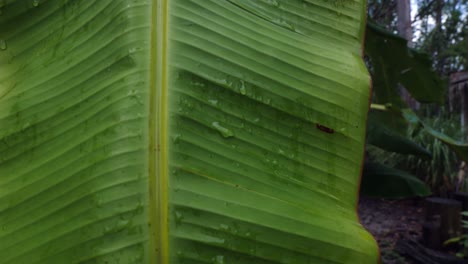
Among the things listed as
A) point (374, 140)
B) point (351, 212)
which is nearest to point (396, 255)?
point (374, 140)

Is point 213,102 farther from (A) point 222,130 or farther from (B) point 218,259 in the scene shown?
(B) point 218,259

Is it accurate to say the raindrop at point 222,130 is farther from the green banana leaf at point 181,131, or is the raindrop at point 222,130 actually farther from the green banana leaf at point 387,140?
the green banana leaf at point 387,140

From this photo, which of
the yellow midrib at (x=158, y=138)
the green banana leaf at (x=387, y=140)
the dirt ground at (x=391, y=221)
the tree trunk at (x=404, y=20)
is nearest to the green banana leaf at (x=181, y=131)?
the yellow midrib at (x=158, y=138)

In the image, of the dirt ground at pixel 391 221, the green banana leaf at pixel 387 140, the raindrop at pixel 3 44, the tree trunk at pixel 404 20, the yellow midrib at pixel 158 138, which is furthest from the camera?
the tree trunk at pixel 404 20

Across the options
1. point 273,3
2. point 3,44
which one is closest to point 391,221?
point 273,3

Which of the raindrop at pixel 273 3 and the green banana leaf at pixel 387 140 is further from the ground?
the raindrop at pixel 273 3

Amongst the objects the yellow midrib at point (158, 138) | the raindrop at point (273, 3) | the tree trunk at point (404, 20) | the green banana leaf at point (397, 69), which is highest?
the tree trunk at point (404, 20)

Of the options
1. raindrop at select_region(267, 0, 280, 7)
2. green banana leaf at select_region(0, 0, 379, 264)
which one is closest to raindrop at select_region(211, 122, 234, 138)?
green banana leaf at select_region(0, 0, 379, 264)
